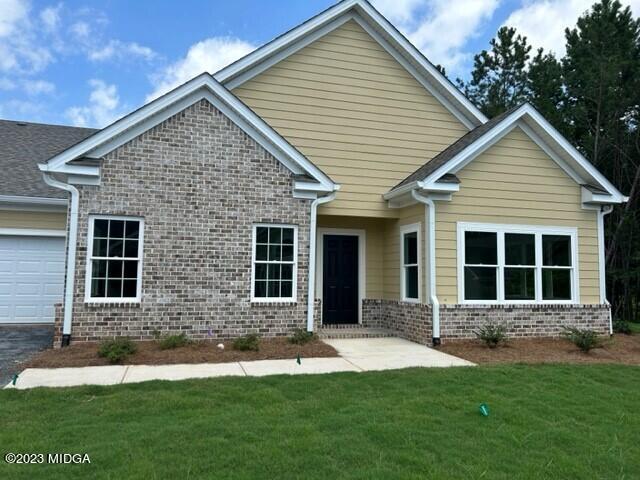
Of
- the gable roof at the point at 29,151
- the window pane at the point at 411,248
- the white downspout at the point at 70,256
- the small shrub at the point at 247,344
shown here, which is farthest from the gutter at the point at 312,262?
the gable roof at the point at 29,151

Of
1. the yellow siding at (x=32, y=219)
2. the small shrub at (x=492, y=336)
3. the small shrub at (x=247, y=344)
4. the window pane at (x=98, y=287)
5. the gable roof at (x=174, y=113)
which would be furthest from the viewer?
the yellow siding at (x=32, y=219)

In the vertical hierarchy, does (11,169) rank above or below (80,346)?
above

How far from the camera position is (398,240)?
12.3 m

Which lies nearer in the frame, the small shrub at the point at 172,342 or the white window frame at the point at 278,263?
the small shrub at the point at 172,342

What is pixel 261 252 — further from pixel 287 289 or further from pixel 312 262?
pixel 312 262

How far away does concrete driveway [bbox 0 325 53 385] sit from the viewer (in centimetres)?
773

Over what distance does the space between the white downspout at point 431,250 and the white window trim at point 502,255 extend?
0.60 metres

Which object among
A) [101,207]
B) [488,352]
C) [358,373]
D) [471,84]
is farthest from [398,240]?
[471,84]

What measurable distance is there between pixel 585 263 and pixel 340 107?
6748mm

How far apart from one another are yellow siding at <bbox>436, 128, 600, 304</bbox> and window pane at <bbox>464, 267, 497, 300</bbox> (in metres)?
0.35

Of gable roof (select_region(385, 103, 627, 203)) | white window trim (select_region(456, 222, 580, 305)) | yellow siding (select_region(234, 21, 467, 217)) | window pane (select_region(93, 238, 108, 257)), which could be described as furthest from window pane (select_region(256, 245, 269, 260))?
white window trim (select_region(456, 222, 580, 305))

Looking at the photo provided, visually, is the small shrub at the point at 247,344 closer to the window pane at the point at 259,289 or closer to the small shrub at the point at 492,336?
the window pane at the point at 259,289

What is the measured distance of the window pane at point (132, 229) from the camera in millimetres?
9812

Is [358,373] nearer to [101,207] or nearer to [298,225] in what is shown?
[298,225]
